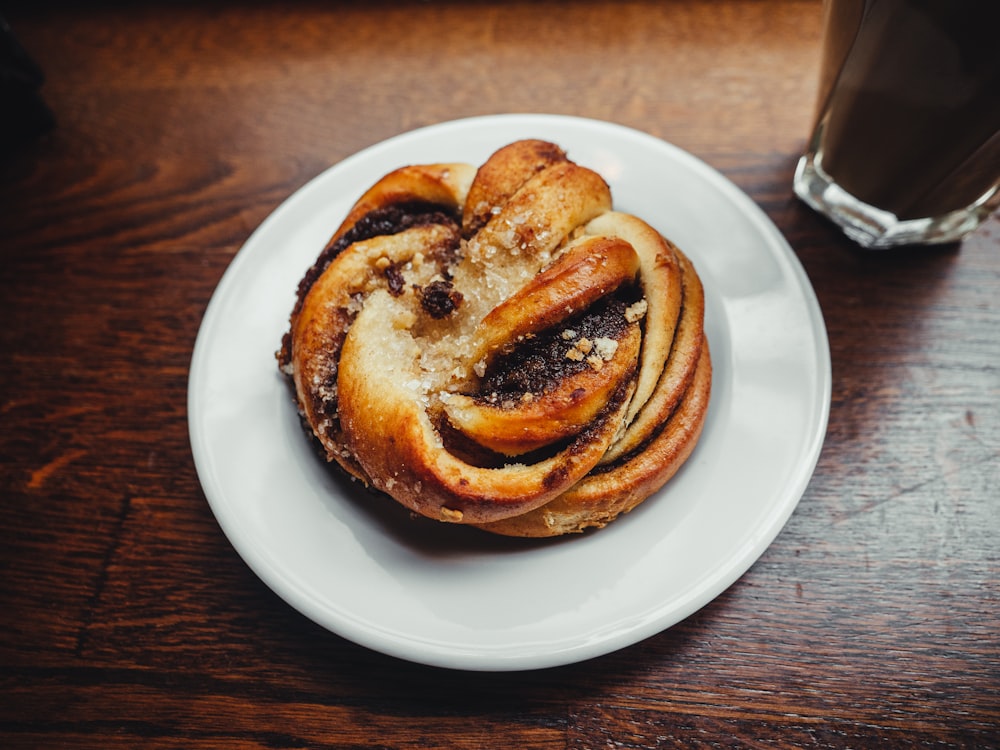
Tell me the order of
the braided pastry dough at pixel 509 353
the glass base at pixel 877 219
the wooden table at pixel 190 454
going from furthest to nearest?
the glass base at pixel 877 219
the wooden table at pixel 190 454
the braided pastry dough at pixel 509 353

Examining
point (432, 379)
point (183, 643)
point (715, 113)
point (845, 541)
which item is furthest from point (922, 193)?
point (183, 643)

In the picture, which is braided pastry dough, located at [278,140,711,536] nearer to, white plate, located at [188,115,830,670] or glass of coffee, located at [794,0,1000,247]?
white plate, located at [188,115,830,670]

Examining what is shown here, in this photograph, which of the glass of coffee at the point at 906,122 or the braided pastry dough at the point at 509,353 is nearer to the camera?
the braided pastry dough at the point at 509,353

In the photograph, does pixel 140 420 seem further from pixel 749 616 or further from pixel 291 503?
pixel 749 616

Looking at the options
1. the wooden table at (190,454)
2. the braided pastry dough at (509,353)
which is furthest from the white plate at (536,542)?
the wooden table at (190,454)

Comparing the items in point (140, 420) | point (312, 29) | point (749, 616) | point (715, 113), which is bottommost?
point (749, 616)

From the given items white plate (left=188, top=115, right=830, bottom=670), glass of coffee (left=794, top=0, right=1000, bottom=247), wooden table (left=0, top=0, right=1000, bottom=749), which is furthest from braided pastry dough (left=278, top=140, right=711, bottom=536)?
glass of coffee (left=794, top=0, right=1000, bottom=247)

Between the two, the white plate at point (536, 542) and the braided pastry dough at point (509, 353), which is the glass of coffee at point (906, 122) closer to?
the white plate at point (536, 542)
